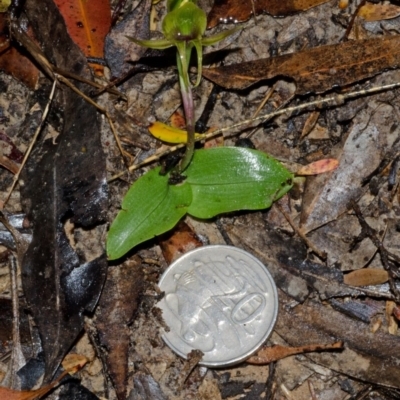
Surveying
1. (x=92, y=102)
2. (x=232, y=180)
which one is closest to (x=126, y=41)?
(x=92, y=102)

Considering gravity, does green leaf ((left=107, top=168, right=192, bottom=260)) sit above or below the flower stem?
below

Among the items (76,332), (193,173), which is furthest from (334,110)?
(76,332)

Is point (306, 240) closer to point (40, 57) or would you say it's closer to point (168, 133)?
point (168, 133)

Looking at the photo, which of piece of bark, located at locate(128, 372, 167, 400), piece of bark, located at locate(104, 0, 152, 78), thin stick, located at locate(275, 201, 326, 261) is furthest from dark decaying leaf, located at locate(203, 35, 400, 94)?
piece of bark, located at locate(128, 372, 167, 400)

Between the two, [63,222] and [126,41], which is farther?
[126,41]

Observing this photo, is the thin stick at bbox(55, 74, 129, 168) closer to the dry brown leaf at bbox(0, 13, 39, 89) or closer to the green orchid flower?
the dry brown leaf at bbox(0, 13, 39, 89)

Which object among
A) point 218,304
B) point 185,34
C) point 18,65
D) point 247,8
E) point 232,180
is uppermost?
point 185,34
